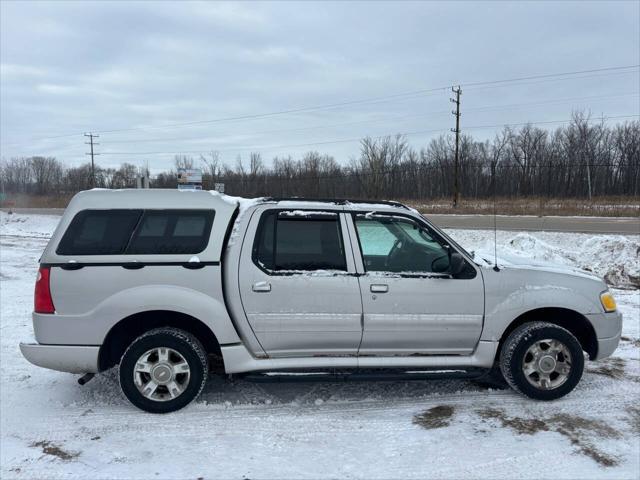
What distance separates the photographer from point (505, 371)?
4.34 meters

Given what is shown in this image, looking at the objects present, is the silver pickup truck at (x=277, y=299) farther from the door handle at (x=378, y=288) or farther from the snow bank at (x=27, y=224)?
the snow bank at (x=27, y=224)

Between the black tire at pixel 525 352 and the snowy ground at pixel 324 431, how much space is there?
12 cm

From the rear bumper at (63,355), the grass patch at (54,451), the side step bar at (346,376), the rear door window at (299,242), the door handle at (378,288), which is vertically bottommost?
the grass patch at (54,451)

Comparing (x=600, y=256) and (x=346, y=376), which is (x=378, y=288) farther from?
(x=600, y=256)

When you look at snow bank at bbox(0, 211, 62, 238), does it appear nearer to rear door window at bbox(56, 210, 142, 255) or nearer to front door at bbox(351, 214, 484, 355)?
rear door window at bbox(56, 210, 142, 255)

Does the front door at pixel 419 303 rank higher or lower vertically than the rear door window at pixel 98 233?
lower

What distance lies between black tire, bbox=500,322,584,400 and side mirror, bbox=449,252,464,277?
0.82m

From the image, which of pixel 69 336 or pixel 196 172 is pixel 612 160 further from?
pixel 69 336

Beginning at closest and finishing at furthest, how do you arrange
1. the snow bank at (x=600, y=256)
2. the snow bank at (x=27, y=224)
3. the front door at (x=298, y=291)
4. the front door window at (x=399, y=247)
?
1. the front door at (x=298, y=291)
2. the front door window at (x=399, y=247)
3. the snow bank at (x=600, y=256)
4. the snow bank at (x=27, y=224)

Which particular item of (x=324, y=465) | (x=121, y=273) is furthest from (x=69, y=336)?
(x=324, y=465)

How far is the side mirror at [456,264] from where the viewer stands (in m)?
4.18

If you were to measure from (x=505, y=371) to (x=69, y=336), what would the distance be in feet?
12.7

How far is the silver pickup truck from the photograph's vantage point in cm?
405

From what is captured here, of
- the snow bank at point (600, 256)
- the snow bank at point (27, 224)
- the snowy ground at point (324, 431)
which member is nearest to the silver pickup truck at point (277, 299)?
the snowy ground at point (324, 431)
